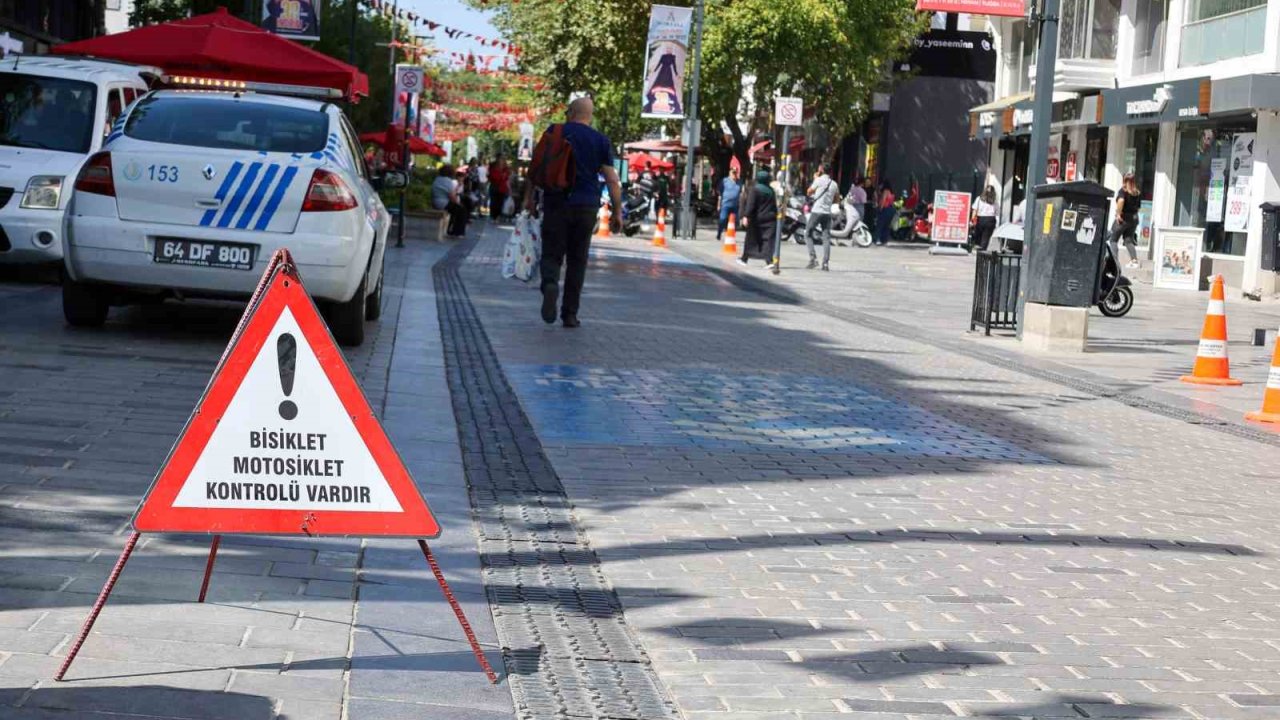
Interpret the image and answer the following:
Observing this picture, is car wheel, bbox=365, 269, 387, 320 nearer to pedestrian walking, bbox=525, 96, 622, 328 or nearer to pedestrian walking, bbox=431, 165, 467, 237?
pedestrian walking, bbox=525, 96, 622, 328

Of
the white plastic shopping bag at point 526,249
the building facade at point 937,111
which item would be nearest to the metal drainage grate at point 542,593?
the white plastic shopping bag at point 526,249

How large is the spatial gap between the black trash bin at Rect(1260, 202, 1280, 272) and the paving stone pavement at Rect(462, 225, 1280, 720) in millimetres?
15961

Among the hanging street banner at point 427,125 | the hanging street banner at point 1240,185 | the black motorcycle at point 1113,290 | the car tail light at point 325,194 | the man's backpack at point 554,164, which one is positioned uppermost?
the hanging street banner at point 427,125

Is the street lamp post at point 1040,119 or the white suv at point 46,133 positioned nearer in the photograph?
the white suv at point 46,133

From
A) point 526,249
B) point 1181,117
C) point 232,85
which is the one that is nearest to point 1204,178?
point 1181,117

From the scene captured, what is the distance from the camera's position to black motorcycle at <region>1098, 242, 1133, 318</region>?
21391 mm

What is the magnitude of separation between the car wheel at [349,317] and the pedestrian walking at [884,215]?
36.9 meters

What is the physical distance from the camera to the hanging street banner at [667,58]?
38.5 metres

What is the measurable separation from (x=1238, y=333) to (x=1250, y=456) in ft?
37.1

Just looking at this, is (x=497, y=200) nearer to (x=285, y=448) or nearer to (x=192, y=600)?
(x=192, y=600)

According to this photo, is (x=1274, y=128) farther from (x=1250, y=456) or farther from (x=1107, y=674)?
(x=1107, y=674)

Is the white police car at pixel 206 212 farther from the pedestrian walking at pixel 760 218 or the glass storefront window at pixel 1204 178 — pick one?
the glass storefront window at pixel 1204 178

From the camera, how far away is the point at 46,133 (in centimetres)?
1586

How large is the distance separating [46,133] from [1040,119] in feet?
30.9
